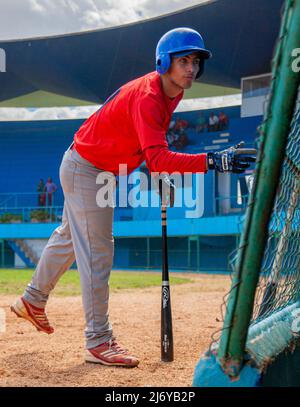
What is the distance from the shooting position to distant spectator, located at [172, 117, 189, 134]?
86.0ft

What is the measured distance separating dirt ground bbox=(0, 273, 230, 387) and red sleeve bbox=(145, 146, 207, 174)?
1085 mm

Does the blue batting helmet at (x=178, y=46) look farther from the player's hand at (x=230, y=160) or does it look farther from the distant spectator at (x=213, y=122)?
the distant spectator at (x=213, y=122)

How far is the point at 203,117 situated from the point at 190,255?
353 inches

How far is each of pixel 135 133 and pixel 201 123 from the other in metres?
23.4

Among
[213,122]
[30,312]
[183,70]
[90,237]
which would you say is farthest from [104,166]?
[213,122]

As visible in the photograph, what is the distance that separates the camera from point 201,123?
2623cm

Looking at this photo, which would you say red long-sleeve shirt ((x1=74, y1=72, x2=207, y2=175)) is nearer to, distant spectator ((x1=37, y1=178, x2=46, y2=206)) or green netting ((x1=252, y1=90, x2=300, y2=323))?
green netting ((x1=252, y1=90, x2=300, y2=323))

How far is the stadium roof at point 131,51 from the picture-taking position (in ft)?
67.9

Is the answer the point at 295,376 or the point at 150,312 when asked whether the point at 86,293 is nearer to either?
the point at 295,376

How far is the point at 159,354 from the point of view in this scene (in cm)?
366

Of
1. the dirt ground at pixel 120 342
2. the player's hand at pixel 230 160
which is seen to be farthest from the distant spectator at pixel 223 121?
the player's hand at pixel 230 160
